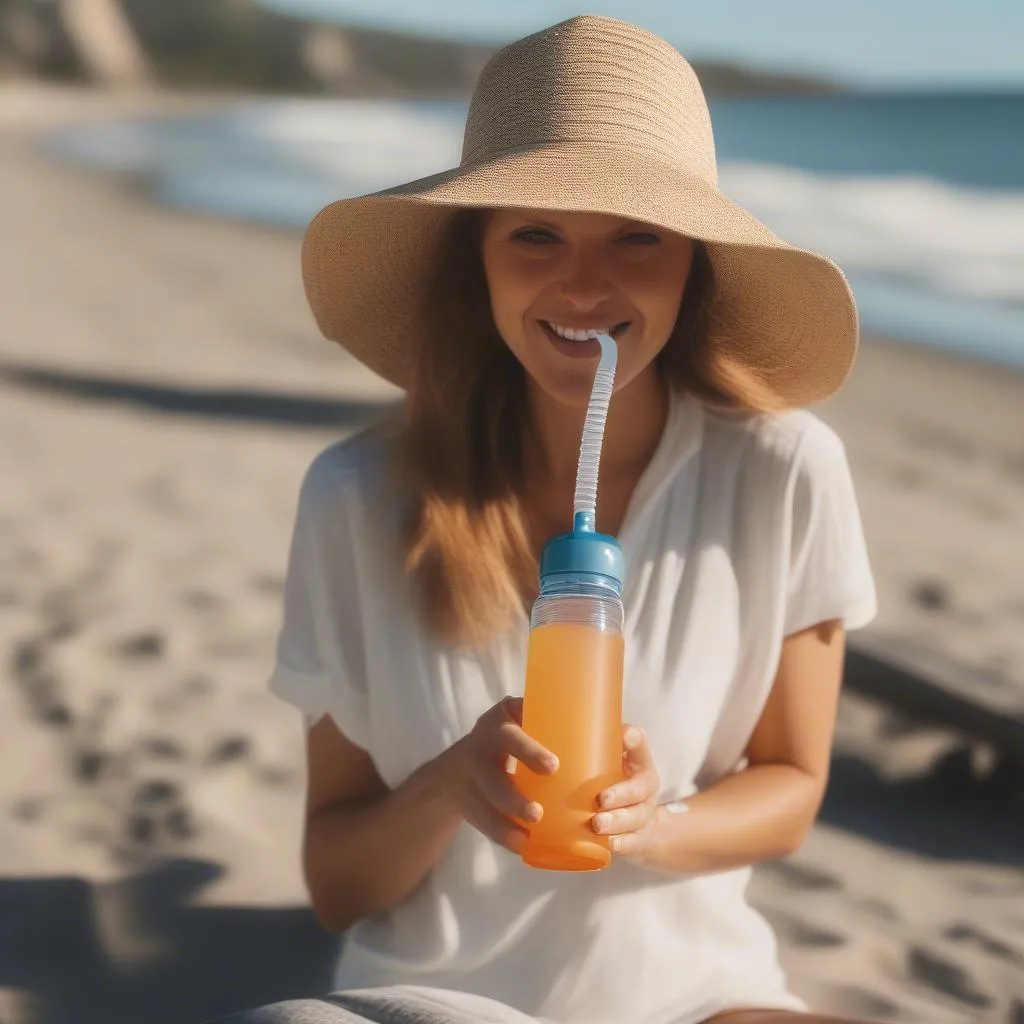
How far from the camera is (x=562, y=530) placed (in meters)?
2.16

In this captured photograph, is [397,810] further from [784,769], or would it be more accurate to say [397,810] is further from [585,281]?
[585,281]

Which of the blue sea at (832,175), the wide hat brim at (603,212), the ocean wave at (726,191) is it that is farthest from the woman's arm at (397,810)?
the blue sea at (832,175)

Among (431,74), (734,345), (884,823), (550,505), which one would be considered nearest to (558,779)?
(550,505)

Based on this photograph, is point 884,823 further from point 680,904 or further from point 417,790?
point 417,790

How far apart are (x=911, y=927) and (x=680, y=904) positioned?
3.46 feet

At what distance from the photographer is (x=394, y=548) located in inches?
80.4

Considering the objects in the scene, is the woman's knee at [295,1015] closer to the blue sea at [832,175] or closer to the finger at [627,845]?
the finger at [627,845]

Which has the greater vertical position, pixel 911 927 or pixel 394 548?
pixel 394 548

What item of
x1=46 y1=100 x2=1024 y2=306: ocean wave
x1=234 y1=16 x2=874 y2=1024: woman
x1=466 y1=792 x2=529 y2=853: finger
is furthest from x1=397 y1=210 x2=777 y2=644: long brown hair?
x1=46 y1=100 x2=1024 y2=306: ocean wave

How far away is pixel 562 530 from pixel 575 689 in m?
0.66

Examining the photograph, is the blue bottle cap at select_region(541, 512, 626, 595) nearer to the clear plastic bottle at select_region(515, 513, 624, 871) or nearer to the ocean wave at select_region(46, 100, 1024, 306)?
the clear plastic bottle at select_region(515, 513, 624, 871)

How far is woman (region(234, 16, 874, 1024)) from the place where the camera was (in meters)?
1.86

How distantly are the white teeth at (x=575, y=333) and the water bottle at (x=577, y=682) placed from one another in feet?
0.86

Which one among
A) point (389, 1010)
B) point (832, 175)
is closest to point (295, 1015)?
point (389, 1010)
